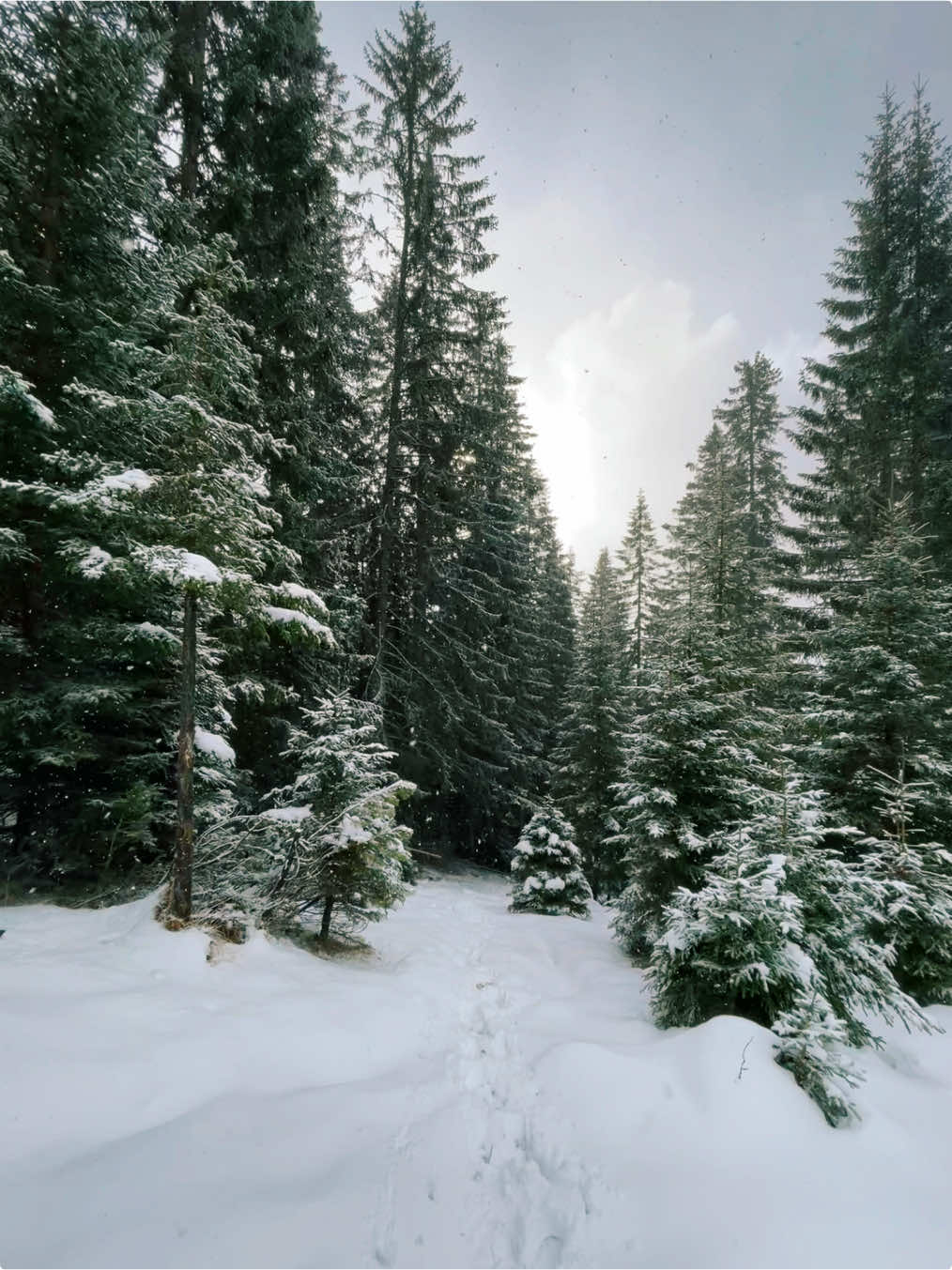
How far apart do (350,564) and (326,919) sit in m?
9.35

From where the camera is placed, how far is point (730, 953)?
3973mm

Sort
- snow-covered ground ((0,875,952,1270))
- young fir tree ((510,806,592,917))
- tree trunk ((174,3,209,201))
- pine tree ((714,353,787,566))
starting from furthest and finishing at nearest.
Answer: pine tree ((714,353,787,566))
young fir tree ((510,806,592,917))
tree trunk ((174,3,209,201))
snow-covered ground ((0,875,952,1270))

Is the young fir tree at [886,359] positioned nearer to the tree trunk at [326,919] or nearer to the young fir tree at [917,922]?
the young fir tree at [917,922]

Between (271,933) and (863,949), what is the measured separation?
6.11 meters

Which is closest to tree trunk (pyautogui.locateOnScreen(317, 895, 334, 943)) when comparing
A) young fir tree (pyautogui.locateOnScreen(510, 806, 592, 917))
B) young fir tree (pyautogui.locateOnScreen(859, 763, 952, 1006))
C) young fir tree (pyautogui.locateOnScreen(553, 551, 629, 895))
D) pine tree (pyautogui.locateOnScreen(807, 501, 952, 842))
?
young fir tree (pyautogui.locateOnScreen(510, 806, 592, 917))

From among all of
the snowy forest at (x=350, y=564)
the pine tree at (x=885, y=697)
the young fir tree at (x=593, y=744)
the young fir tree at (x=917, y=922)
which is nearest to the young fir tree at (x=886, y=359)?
the snowy forest at (x=350, y=564)

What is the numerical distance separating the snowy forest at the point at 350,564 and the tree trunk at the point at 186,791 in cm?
5

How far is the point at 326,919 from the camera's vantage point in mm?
6203

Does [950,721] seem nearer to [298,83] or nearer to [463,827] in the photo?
[463,827]

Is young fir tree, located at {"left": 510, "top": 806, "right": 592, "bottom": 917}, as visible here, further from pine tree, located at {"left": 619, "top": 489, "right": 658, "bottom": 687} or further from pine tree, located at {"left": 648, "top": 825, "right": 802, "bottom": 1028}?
pine tree, located at {"left": 619, "top": 489, "right": 658, "bottom": 687}

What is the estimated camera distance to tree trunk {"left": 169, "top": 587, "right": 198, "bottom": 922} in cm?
504

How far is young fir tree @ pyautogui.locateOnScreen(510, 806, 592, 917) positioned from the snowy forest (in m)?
0.08

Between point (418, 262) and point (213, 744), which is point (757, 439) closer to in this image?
point (418, 262)

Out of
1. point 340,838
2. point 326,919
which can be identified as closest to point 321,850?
point 340,838
